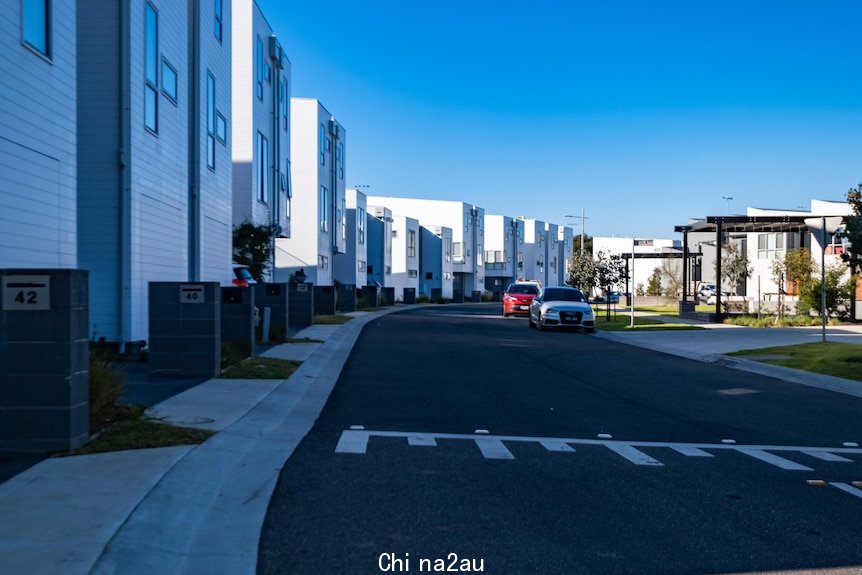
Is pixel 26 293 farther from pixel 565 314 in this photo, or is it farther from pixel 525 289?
pixel 525 289

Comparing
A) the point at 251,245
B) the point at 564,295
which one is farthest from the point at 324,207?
the point at 564,295

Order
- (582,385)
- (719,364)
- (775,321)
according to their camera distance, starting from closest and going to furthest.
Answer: (582,385) → (719,364) → (775,321)

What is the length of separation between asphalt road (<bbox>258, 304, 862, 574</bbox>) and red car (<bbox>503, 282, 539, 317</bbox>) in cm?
2767

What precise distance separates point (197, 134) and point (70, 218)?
7.38 meters

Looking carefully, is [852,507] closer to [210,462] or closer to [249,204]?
[210,462]

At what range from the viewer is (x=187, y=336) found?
43.5ft

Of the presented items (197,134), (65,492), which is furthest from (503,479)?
(197,134)

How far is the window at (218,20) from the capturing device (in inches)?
896

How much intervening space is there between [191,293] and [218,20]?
12562mm

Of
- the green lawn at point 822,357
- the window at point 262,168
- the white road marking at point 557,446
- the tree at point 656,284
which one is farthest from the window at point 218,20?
the tree at point 656,284

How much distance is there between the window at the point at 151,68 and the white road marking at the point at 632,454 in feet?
36.6

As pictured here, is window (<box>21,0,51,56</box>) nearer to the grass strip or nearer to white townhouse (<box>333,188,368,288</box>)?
the grass strip

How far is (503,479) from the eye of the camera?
7.33 metres

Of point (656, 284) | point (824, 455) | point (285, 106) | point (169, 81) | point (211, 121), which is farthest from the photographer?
point (656, 284)
